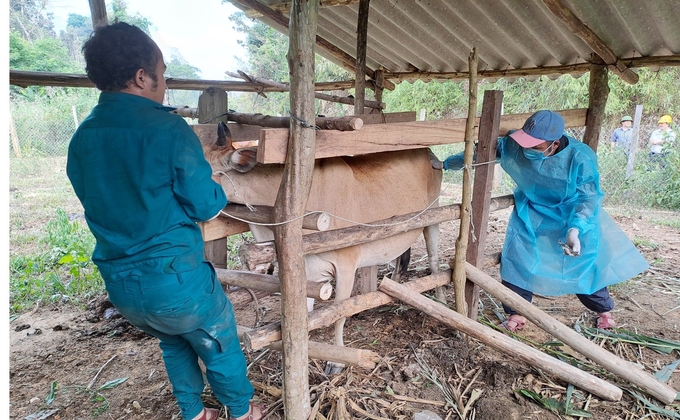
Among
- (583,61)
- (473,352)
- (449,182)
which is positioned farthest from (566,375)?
(449,182)

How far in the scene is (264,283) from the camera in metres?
2.84

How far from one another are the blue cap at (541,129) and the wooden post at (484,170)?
23cm

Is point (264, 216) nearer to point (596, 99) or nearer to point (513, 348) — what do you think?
point (513, 348)

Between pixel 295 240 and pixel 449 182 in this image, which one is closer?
pixel 295 240

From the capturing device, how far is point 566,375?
287 centimetres

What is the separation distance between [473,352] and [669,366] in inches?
56.4

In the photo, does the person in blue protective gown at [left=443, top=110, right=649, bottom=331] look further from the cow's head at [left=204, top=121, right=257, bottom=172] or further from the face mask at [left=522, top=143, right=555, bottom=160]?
the cow's head at [left=204, top=121, right=257, bottom=172]

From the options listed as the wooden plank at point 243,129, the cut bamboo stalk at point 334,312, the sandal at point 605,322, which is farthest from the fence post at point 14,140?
the sandal at point 605,322

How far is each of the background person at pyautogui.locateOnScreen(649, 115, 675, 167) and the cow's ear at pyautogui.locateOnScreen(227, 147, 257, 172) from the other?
10250 mm

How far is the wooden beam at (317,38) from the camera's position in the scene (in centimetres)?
513

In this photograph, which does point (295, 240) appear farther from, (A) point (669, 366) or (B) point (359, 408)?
(A) point (669, 366)

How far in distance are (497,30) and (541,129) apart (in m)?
1.96

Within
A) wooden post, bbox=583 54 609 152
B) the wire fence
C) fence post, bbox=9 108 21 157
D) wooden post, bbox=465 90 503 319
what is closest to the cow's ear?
wooden post, bbox=465 90 503 319

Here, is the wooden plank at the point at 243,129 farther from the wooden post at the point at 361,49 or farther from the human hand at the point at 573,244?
the human hand at the point at 573,244
